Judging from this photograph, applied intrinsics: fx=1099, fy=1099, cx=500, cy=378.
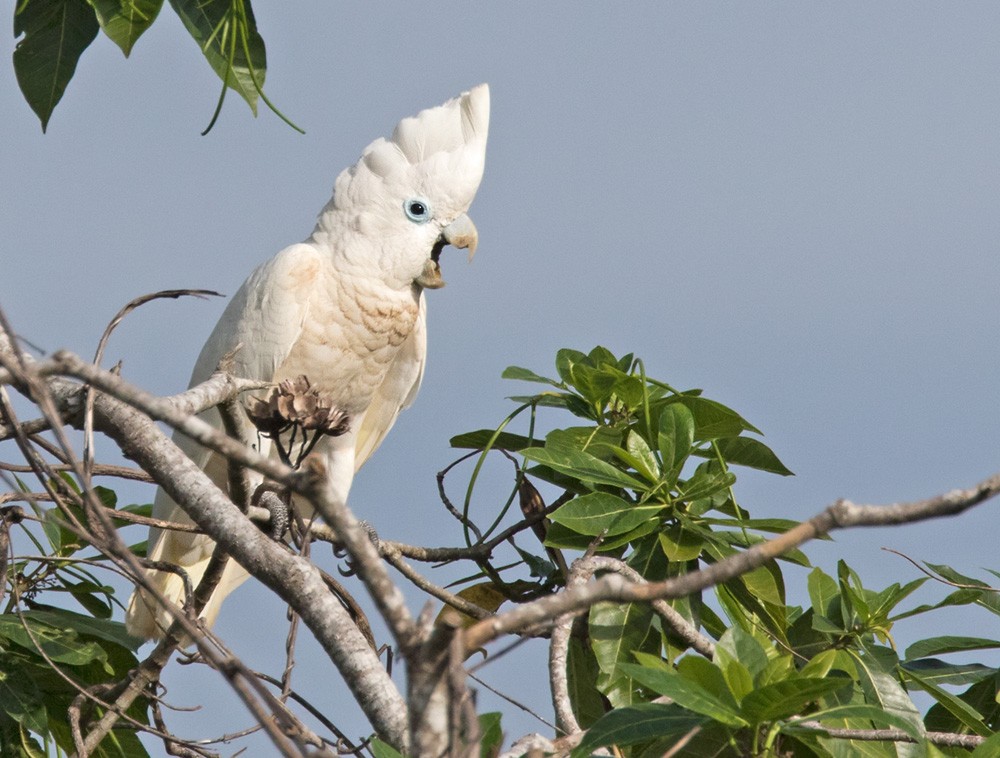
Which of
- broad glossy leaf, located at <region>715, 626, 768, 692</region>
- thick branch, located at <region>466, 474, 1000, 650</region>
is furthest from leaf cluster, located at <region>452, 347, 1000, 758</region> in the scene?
thick branch, located at <region>466, 474, 1000, 650</region>

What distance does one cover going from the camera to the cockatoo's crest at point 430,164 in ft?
12.3

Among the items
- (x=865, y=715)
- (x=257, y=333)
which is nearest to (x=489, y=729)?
(x=865, y=715)

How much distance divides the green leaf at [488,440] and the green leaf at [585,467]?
0.39m

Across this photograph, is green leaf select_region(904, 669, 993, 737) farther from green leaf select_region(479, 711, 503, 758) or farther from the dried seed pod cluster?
the dried seed pod cluster

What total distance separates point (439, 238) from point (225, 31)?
1773mm

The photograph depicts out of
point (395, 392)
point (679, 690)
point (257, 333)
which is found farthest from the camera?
point (395, 392)

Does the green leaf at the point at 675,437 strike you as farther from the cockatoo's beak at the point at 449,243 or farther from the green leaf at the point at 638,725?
the cockatoo's beak at the point at 449,243

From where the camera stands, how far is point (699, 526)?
2.44 meters

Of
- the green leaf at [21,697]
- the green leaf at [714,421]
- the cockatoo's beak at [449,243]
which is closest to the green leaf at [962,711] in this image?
the green leaf at [714,421]

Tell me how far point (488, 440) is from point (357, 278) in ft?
3.55

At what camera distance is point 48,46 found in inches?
87.2

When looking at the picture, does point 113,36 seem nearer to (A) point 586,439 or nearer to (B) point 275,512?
(B) point 275,512

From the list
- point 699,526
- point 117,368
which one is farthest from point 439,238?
point 117,368

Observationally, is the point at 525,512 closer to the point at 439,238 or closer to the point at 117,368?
the point at 117,368
